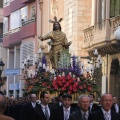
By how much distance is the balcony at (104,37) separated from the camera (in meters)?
30.8

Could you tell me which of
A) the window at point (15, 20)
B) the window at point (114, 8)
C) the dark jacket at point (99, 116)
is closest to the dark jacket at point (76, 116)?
the dark jacket at point (99, 116)

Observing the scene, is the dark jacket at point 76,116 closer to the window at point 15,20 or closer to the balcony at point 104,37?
the balcony at point 104,37

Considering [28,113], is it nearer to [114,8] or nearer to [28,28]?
[114,8]

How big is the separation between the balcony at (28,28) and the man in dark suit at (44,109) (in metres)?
32.6

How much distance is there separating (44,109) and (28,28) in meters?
34.1

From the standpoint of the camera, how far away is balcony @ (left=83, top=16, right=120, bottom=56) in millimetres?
30767

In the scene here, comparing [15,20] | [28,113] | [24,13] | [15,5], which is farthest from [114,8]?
[15,20]

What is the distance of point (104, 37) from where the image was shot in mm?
31266

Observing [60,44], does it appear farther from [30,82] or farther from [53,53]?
[30,82]

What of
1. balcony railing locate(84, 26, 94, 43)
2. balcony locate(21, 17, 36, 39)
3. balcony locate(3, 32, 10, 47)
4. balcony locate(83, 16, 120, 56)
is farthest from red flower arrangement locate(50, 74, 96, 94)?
balcony locate(3, 32, 10, 47)

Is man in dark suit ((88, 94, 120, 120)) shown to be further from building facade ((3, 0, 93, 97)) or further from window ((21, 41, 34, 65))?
window ((21, 41, 34, 65))

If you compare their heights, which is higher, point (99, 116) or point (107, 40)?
point (107, 40)

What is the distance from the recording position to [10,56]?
56.8 metres

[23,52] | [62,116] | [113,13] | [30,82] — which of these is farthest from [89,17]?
[62,116]
